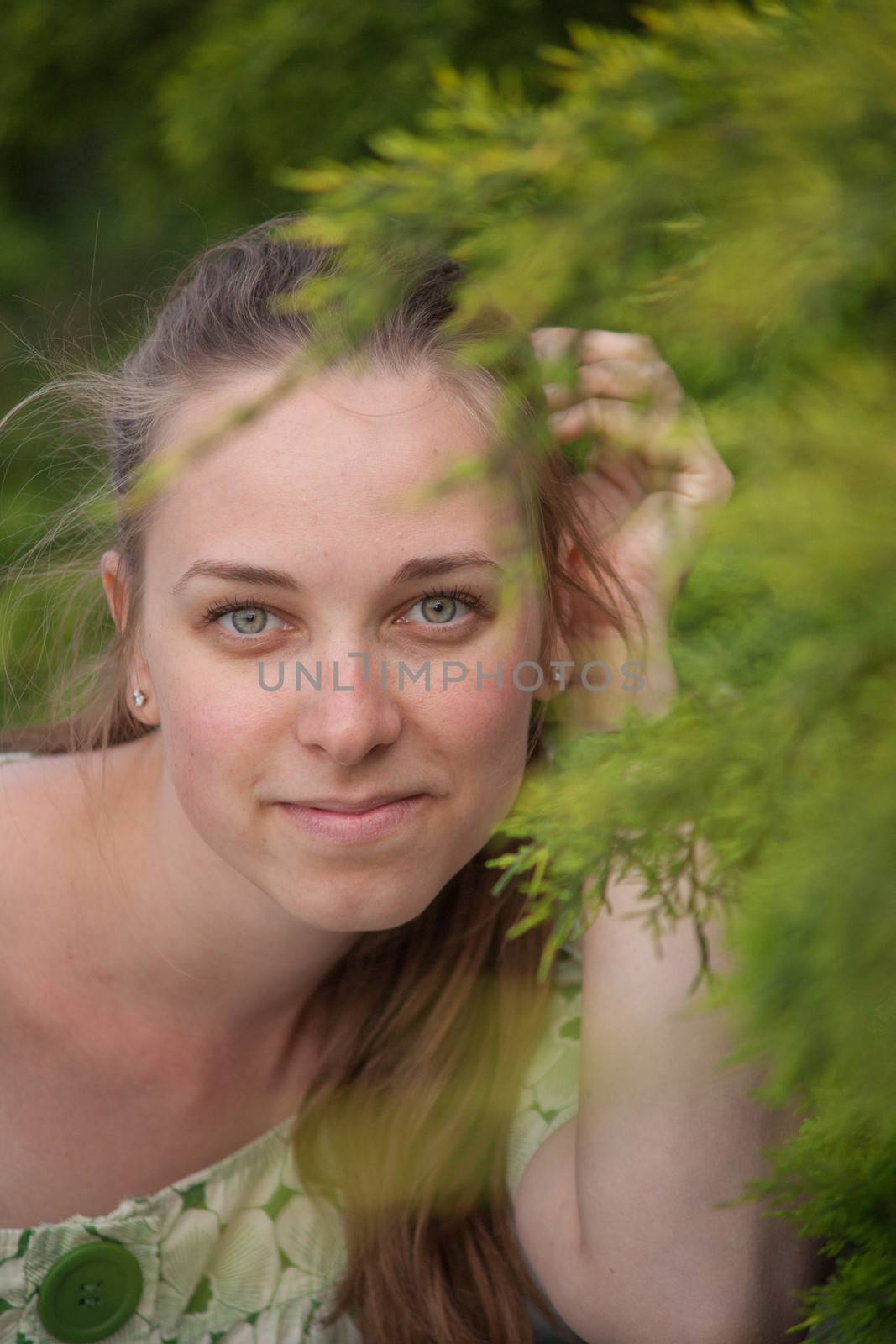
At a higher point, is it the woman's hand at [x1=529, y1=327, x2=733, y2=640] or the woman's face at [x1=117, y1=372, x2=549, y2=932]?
the woman's hand at [x1=529, y1=327, x2=733, y2=640]

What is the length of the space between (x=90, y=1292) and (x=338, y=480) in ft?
4.26

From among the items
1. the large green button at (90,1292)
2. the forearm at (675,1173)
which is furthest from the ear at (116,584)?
the large green button at (90,1292)

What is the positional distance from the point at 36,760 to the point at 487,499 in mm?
1056

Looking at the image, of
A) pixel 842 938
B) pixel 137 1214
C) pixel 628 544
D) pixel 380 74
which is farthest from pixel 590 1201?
pixel 380 74

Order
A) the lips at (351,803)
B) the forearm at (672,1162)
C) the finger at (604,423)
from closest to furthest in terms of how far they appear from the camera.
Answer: the lips at (351,803)
the finger at (604,423)
the forearm at (672,1162)

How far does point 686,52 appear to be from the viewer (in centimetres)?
90

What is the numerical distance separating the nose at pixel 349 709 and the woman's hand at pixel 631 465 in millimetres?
336

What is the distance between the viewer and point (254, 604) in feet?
→ 5.04

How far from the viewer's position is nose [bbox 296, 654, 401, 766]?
1428 mm

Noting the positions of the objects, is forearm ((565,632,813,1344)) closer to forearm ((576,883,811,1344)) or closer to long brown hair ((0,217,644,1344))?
forearm ((576,883,811,1344))

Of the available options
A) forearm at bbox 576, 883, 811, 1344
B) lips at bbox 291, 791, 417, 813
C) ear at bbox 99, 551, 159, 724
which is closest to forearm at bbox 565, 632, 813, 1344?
forearm at bbox 576, 883, 811, 1344

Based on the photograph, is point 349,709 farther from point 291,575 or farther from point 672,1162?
point 672,1162

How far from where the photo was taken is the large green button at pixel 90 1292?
198 centimetres

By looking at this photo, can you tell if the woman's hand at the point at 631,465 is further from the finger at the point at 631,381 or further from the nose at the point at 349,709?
the nose at the point at 349,709
